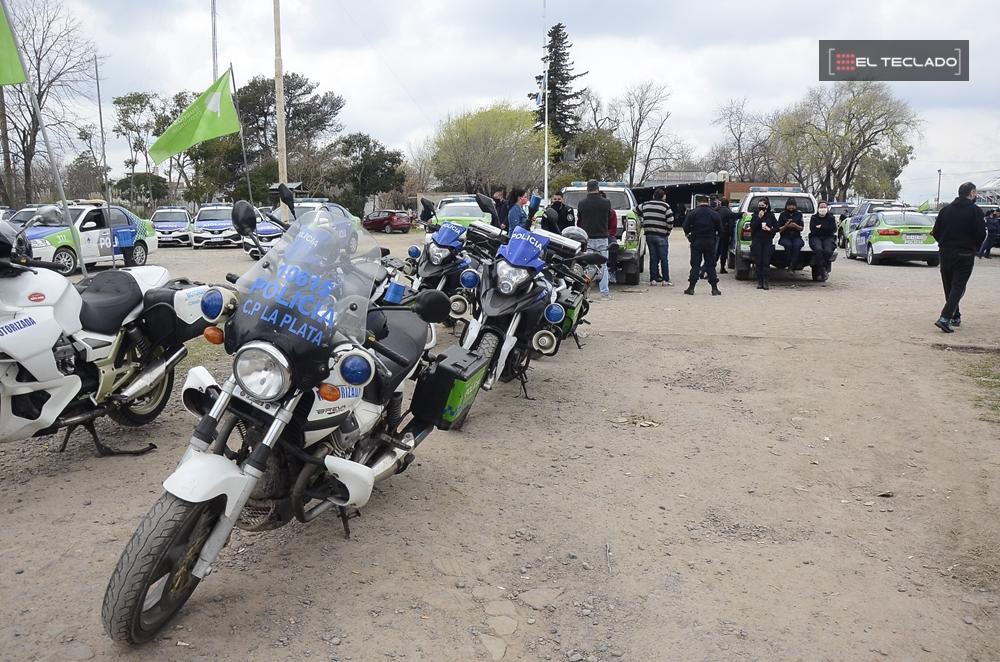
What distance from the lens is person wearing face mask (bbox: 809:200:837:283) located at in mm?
14570

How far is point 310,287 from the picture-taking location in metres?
3.10

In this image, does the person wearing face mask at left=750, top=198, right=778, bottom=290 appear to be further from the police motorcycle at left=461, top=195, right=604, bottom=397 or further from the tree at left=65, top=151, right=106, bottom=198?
the tree at left=65, top=151, right=106, bottom=198

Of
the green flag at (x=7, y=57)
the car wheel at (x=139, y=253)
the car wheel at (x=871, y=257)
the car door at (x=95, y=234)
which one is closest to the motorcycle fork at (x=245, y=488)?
the green flag at (x=7, y=57)

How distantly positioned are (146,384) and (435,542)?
7.80 ft

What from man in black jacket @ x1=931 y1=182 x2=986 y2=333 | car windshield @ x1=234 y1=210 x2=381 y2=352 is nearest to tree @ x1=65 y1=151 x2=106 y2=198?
man in black jacket @ x1=931 y1=182 x2=986 y2=333

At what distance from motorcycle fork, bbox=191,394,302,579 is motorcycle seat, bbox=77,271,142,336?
8.17 feet

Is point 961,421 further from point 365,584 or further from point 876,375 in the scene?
point 365,584

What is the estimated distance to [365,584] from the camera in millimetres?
3484

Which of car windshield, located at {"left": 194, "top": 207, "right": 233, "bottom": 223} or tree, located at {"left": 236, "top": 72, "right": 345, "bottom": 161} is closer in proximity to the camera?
car windshield, located at {"left": 194, "top": 207, "right": 233, "bottom": 223}

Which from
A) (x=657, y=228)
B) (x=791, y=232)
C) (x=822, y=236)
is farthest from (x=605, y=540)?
(x=822, y=236)

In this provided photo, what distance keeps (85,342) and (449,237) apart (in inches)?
187

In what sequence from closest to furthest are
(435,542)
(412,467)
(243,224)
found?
(243,224), (435,542), (412,467)

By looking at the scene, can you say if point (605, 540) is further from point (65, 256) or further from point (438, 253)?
point (65, 256)

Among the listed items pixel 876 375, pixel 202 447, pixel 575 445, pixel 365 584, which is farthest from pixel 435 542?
pixel 876 375
